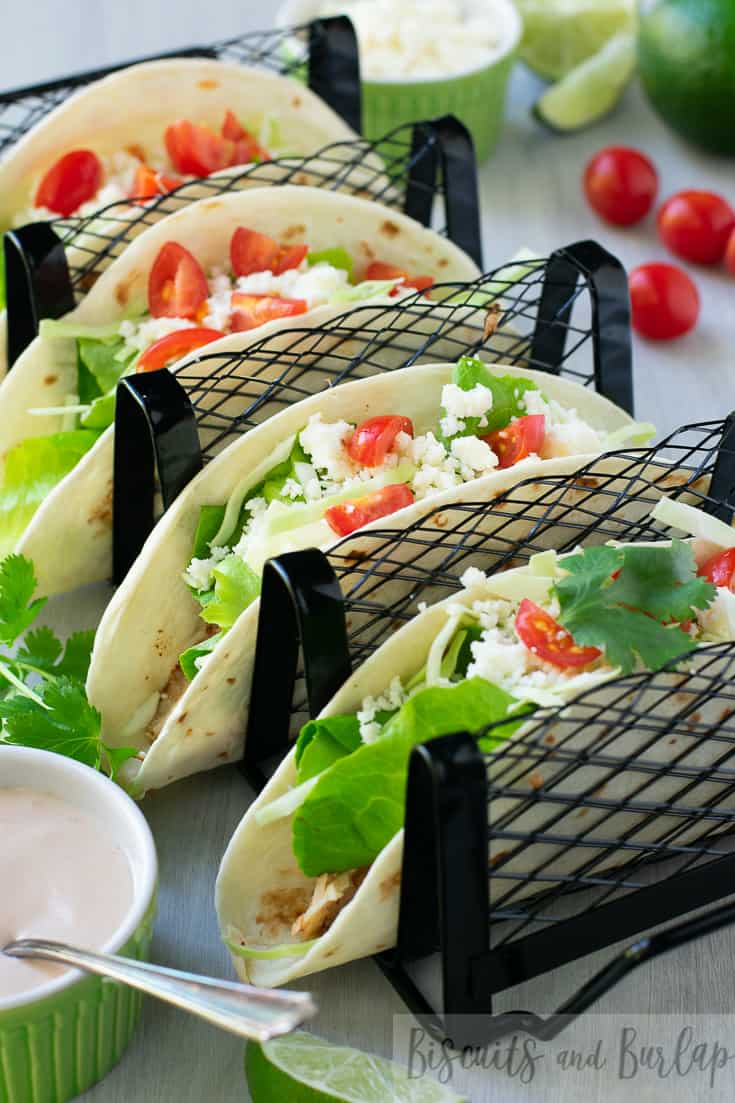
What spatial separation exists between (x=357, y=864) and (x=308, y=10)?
3.19m

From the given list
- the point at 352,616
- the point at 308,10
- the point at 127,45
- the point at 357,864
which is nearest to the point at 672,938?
the point at 357,864

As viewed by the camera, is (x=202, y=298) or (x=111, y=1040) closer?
(x=111, y=1040)

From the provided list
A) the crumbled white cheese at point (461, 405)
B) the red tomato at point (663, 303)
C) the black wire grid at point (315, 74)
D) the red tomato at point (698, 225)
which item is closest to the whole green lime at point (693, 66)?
the red tomato at point (698, 225)

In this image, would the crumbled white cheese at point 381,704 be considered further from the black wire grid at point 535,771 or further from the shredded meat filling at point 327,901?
the shredded meat filling at point 327,901

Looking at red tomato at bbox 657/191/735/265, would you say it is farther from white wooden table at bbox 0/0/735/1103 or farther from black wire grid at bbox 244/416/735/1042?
black wire grid at bbox 244/416/735/1042

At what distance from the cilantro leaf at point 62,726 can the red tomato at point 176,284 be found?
0.87m

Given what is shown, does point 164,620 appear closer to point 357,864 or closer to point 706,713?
point 357,864

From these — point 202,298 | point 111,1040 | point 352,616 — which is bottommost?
point 111,1040

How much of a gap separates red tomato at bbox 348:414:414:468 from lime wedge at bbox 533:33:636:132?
8.13 ft

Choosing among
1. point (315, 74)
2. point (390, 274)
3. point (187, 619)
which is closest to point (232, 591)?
point (187, 619)

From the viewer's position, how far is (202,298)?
112 inches

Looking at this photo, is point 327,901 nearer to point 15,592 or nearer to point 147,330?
point 15,592

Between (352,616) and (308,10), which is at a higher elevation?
(308,10)

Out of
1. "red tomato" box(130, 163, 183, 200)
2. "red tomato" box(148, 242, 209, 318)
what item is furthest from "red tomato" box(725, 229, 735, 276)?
"red tomato" box(148, 242, 209, 318)
